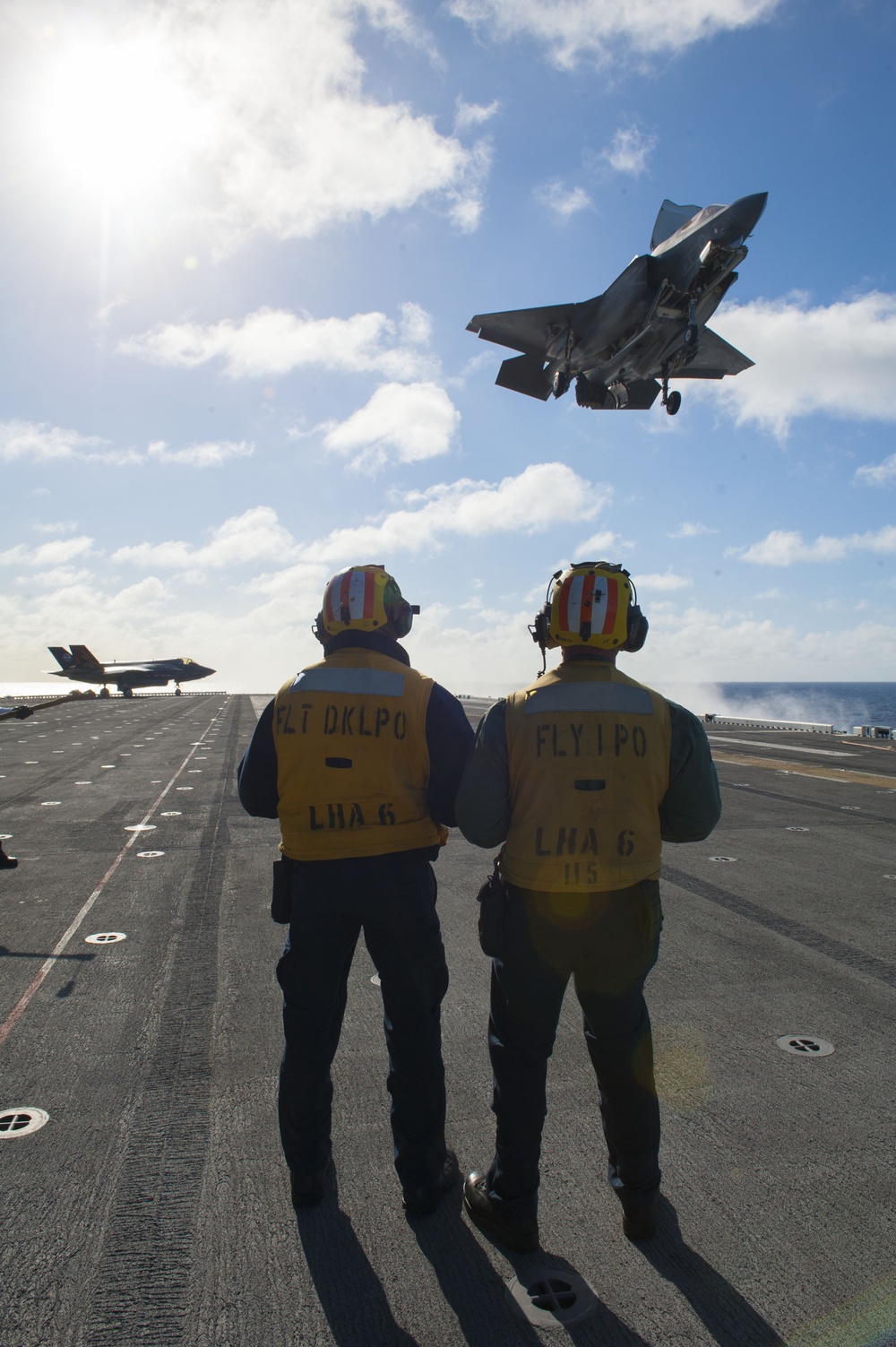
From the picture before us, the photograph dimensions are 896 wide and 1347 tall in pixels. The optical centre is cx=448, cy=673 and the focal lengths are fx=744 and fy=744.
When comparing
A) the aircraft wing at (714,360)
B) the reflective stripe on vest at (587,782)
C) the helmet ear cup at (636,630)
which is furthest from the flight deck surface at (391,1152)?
the aircraft wing at (714,360)

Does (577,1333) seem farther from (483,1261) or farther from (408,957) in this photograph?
(408,957)

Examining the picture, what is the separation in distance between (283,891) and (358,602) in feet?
4.12

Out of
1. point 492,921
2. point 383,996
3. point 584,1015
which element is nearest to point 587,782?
point 492,921

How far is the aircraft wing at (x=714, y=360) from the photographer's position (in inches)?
845

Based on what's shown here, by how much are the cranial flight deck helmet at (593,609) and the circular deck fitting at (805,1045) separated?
2544 mm

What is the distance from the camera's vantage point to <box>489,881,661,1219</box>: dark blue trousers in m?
2.70

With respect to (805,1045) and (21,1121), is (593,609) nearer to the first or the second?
(805,1045)

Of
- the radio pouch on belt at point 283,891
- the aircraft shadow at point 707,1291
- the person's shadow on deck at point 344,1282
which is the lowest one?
the person's shadow on deck at point 344,1282

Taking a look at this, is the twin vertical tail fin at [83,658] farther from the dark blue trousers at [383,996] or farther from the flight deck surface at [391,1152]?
the dark blue trousers at [383,996]

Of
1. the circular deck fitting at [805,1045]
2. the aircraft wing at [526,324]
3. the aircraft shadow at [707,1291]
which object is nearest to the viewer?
the aircraft shadow at [707,1291]

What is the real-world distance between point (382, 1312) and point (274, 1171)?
0.85 meters

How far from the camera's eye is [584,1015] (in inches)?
108

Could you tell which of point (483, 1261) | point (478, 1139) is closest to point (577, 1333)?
point (483, 1261)

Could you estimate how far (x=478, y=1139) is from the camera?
3.24 metres
